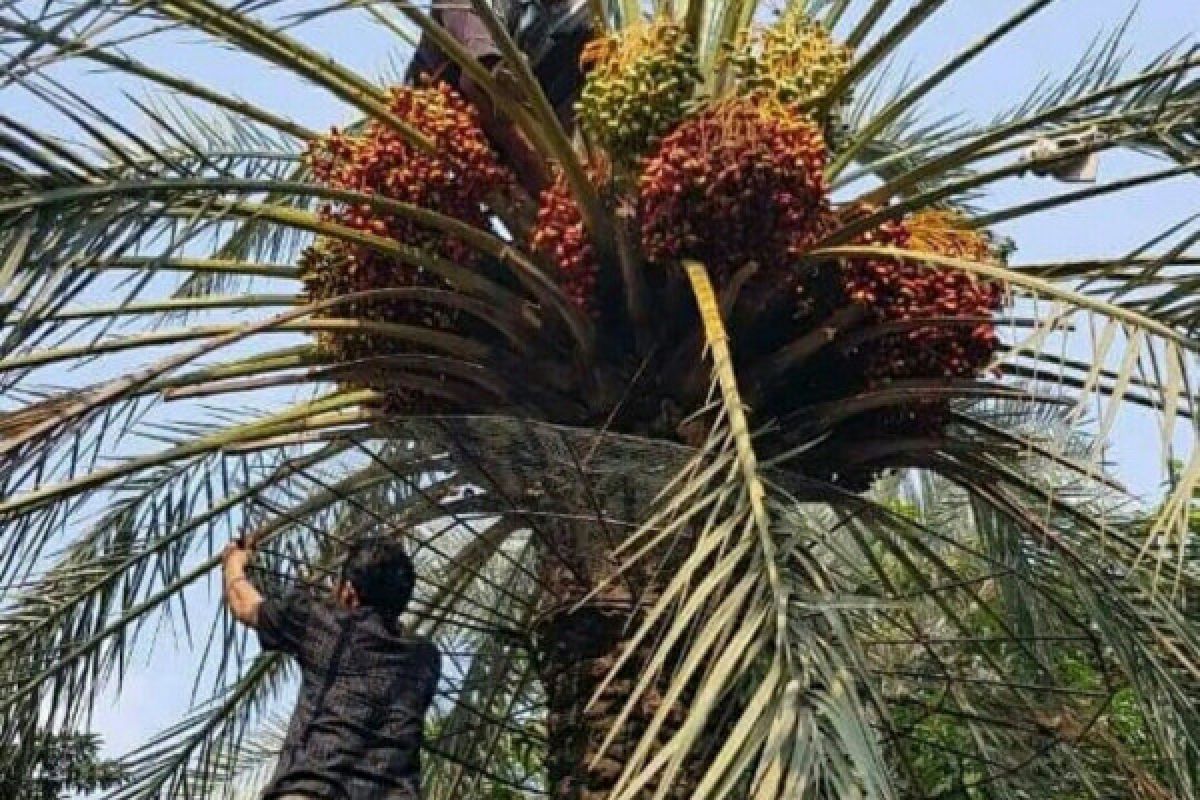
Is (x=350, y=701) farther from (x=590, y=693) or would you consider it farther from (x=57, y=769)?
(x=57, y=769)

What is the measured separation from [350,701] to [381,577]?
29 centimetres

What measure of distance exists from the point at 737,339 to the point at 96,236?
4.91 feet

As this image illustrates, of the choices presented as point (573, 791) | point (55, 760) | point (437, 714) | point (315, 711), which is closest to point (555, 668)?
point (573, 791)

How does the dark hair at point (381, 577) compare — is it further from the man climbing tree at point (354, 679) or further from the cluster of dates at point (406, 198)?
the cluster of dates at point (406, 198)

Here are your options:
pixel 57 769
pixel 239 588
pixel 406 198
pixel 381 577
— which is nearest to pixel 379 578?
pixel 381 577

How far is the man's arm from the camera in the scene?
4.81 m

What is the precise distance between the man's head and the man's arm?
19 cm

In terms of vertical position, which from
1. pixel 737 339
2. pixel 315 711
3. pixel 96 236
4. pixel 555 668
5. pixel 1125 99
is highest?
pixel 1125 99

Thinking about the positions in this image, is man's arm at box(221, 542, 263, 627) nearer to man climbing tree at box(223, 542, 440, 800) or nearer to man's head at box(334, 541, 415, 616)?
man climbing tree at box(223, 542, 440, 800)

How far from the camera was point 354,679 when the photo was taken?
463 centimetres

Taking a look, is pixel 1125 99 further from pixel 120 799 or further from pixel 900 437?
pixel 120 799

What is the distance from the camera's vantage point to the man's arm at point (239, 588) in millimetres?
4812

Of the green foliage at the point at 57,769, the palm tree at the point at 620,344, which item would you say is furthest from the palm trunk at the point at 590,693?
the green foliage at the point at 57,769

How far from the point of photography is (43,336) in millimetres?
4832
